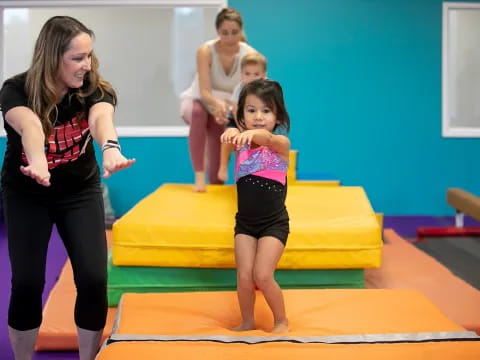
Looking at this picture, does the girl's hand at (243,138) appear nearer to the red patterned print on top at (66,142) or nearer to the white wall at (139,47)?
the red patterned print on top at (66,142)

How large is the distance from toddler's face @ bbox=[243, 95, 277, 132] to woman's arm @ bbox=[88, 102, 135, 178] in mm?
687

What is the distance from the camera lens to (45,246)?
2.17m

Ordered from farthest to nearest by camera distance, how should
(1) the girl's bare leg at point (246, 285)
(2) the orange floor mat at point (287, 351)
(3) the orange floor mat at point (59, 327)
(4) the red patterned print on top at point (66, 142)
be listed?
(3) the orange floor mat at point (59, 327) < (1) the girl's bare leg at point (246, 285) < (4) the red patterned print on top at point (66, 142) < (2) the orange floor mat at point (287, 351)

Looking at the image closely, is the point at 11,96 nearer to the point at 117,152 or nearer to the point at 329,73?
the point at 117,152

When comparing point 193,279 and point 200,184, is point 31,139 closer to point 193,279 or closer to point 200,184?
point 193,279

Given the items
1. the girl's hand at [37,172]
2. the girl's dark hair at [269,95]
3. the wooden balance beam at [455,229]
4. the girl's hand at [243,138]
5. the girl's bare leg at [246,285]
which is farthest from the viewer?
the wooden balance beam at [455,229]

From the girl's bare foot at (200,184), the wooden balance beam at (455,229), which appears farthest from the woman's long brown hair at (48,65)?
the wooden balance beam at (455,229)

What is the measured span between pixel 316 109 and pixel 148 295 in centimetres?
396

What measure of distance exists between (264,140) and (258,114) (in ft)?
0.46

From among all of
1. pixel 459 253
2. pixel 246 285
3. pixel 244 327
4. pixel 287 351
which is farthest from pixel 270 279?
pixel 459 253

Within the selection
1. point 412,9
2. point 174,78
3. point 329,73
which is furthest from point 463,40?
point 174,78

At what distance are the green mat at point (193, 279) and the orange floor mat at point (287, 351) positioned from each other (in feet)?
3.20

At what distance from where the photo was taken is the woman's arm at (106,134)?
1.80 meters

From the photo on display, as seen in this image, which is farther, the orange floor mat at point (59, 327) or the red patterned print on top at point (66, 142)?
the orange floor mat at point (59, 327)
